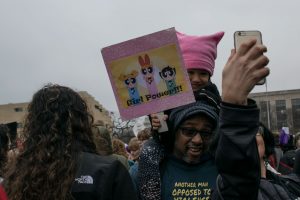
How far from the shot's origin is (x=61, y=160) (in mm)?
2562

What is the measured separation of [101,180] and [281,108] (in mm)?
64303

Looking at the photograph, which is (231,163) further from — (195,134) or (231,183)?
(195,134)

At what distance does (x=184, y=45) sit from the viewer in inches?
131

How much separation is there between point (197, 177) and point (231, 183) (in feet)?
3.70

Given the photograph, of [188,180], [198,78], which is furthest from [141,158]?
[198,78]

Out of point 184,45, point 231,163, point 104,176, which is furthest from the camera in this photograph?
point 184,45

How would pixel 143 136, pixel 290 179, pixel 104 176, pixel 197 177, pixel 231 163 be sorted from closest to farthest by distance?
pixel 231 163 → pixel 290 179 → pixel 104 176 → pixel 197 177 → pixel 143 136

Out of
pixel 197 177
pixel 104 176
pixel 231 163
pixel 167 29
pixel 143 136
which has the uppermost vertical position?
pixel 167 29

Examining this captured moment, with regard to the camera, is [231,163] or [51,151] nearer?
[231,163]

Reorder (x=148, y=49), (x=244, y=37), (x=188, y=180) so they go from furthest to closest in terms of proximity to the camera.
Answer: (x=148, y=49)
(x=188, y=180)
(x=244, y=37)

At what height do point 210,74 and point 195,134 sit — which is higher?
point 210,74

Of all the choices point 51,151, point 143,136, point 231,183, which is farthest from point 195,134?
point 143,136

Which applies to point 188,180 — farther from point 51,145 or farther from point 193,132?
point 51,145

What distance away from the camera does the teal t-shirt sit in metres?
2.80
